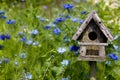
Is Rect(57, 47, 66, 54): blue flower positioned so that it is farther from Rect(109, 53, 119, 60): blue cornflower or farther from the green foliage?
Rect(109, 53, 119, 60): blue cornflower

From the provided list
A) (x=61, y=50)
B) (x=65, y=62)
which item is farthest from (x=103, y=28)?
(x=61, y=50)

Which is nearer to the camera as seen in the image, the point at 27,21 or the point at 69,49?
the point at 69,49

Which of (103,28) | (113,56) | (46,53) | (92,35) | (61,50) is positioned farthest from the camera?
(46,53)

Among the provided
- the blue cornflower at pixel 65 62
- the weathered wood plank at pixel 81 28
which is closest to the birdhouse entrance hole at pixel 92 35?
the weathered wood plank at pixel 81 28

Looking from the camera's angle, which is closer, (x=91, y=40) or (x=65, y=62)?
(x=91, y=40)

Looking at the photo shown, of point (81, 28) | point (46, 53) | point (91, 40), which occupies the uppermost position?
point (81, 28)

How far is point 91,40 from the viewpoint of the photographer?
2.94 m

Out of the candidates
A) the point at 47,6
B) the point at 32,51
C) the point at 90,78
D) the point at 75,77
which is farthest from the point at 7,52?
the point at 47,6

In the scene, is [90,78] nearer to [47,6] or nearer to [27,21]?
[27,21]

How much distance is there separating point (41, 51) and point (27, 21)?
0.70m

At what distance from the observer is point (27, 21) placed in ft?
14.4

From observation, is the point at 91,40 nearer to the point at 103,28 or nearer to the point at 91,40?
the point at 91,40

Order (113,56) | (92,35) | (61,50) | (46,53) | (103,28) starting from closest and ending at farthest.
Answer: (103,28), (92,35), (113,56), (61,50), (46,53)

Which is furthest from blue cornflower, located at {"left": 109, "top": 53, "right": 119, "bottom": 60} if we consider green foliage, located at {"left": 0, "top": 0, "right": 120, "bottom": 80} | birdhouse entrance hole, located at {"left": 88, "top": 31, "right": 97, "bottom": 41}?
birdhouse entrance hole, located at {"left": 88, "top": 31, "right": 97, "bottom": 41}
